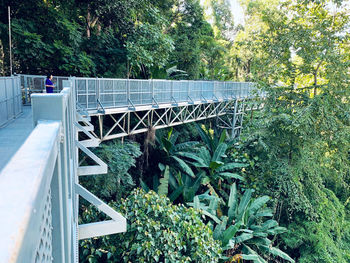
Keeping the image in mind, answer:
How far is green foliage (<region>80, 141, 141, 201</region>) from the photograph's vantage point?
929cm

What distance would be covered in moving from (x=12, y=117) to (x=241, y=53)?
25140mm

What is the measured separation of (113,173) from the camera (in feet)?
32.1

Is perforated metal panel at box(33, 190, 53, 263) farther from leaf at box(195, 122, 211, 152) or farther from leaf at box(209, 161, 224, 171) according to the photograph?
leaf at box(195, 122, 211, 152)

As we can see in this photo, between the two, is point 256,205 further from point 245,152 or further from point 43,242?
point 43,242

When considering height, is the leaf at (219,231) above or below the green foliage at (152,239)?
below

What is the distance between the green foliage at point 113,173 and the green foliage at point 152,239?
6.98ft

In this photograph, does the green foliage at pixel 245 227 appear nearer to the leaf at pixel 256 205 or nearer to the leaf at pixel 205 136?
the leaf at pixel 256 205

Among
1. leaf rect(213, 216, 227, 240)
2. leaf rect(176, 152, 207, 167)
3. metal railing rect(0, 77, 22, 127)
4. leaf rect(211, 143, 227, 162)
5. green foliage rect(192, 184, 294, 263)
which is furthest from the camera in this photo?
leaf rect(211, 143, 227, 162)

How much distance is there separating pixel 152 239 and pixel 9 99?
5823 millimetres

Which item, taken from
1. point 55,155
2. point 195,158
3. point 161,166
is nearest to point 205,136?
point 195,158

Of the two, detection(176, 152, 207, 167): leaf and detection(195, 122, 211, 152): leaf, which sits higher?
detection(195, 122, 211, 152): leaf

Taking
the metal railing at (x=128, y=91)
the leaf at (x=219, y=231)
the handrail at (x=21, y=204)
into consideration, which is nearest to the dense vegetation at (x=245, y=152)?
the leaf at (x=219, y=231)

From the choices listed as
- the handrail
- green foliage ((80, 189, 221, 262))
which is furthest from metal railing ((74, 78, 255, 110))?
the handrail

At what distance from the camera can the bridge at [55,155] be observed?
48 cm
